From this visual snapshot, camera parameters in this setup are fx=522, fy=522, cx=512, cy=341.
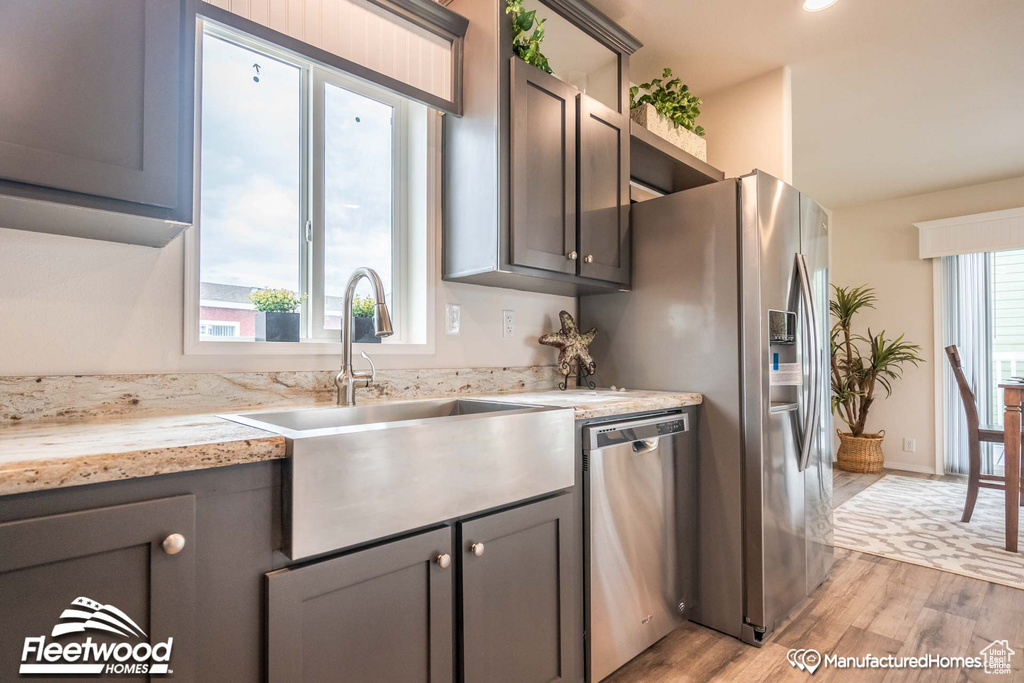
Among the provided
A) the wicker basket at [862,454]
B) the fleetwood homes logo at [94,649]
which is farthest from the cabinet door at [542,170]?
the wicker basket at [862,454]

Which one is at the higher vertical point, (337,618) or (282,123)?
(282,123)

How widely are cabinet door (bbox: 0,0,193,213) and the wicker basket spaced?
5.57 m

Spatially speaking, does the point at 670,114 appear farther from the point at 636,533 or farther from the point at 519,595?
the point at 519,595

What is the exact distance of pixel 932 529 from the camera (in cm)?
325

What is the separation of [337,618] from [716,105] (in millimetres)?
3236

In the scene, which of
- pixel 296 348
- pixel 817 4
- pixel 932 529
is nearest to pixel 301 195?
pixel 296 348

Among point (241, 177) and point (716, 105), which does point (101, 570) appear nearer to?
point (241, 177)

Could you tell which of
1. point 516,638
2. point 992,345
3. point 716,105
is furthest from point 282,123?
point 992,345

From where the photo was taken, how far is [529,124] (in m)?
1.91

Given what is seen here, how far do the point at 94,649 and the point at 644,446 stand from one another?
5.00ft

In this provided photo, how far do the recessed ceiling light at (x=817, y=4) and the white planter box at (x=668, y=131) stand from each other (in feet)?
2.25

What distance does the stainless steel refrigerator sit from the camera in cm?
202

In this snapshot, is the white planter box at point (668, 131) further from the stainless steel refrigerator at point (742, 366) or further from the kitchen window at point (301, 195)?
the kitchen window at point (301, 195)

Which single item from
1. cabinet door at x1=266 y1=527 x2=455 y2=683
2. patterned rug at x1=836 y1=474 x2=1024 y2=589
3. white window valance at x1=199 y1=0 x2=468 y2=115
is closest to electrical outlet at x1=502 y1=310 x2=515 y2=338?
white window valance at x1=199 y1=0 x2=468 y2=115
